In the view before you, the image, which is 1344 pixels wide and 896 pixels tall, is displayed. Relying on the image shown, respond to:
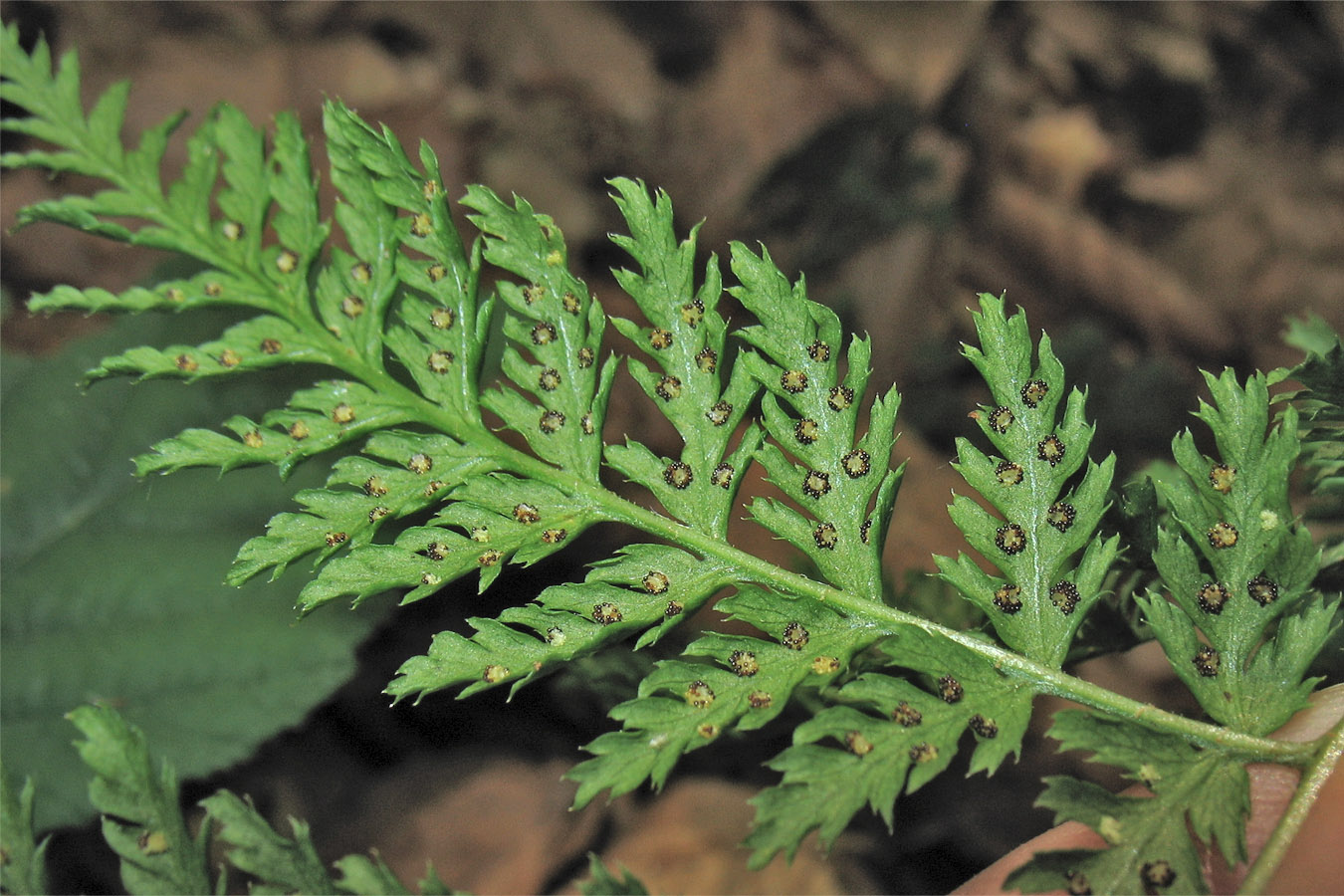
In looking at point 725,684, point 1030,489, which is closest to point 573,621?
point 725,684

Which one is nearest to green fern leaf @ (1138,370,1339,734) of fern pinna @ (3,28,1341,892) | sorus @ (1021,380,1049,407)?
fern pinna @ (3,28,1341,892)

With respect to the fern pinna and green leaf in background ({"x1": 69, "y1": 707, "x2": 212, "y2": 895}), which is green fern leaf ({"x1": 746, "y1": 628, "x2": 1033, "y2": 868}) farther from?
green leaf in background ({"x1": 69, "y1": 707, "x2": 212, "y2": 895})

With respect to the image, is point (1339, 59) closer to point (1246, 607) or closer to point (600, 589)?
point (1246, 607)

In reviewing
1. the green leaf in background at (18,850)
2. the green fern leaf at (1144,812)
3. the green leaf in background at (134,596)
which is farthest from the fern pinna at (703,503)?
the green leaf in background at (134,596)

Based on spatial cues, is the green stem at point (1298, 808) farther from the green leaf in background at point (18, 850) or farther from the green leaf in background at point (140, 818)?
the green leaf in background at point (18, 850)

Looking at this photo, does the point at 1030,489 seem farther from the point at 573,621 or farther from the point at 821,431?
the point at 573,621

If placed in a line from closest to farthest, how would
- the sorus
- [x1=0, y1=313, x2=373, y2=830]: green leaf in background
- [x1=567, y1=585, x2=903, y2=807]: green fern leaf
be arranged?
[x1=567, y1=585, x2=903, y2=807]: green fern leaf < the sorus < [x1=0, y1=313, x2=373, y2=830]: green leaf in background
